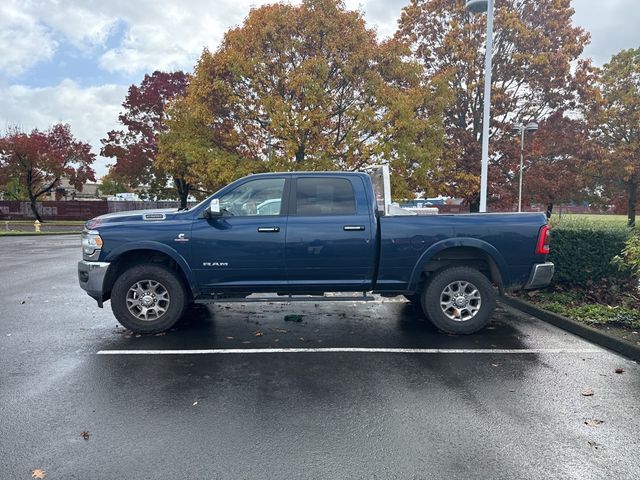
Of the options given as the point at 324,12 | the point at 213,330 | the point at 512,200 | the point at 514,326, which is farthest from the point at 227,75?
the point at 512,200

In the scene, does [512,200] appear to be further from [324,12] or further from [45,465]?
[45,465]

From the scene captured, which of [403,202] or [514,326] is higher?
[403,202]

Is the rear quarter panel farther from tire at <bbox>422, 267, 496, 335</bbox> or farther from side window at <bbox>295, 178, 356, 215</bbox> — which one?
side window at <bbox>295, 178, 356, 215</bbox>

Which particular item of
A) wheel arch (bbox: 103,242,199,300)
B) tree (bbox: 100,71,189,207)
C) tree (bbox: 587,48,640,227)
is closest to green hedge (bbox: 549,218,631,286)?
wheel arch (bbox: 103,242,199,300)

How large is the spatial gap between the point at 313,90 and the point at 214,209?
843 centimetres

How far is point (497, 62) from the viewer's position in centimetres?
1909

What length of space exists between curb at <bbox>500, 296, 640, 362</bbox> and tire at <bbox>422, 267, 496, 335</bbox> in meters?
1.18

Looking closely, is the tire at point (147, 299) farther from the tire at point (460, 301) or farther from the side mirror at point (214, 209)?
the tire at point (460, 301)

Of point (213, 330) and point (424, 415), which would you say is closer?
point (424, 415)

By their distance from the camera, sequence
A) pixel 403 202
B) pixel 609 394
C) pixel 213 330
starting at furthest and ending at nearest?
pixel 403 202
pixel 213 330
pixel 609 394

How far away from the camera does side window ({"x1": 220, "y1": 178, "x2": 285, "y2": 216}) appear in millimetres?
5734

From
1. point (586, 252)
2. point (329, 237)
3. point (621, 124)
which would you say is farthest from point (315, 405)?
point (621, 124)

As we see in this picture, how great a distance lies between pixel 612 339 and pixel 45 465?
567 centimetres

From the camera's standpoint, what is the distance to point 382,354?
195 inches
